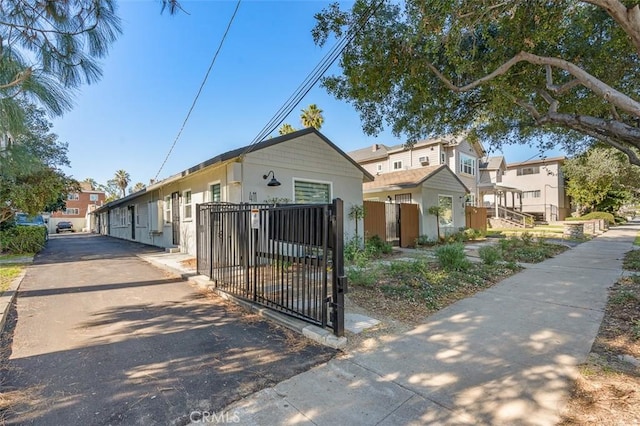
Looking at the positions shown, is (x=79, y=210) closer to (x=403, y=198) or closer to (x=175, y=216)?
(x=175, y=216)

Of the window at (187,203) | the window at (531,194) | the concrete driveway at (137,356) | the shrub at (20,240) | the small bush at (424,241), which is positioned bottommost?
the concrete driveway at (137,356)

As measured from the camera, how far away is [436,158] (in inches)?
906

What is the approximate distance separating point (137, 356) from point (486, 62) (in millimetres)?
8058

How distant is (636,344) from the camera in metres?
3.55

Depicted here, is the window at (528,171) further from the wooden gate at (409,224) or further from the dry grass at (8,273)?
the dry grass at (8,273)

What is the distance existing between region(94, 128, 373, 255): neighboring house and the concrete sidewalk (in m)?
5.88

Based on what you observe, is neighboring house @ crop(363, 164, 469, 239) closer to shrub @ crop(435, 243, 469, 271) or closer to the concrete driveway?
shrub @ crop(435, 243, 469, 271)

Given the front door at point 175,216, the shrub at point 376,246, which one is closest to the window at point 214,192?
the front door at point 175,216

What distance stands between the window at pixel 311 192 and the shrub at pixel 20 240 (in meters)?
11.2

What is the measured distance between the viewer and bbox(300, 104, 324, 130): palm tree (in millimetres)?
24500

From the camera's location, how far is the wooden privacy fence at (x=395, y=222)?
12562 mm

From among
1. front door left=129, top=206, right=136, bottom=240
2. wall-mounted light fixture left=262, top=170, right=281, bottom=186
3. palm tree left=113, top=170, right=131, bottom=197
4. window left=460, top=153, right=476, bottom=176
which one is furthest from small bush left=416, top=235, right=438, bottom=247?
palm tree left=113, top=170, right=131, bottom=197

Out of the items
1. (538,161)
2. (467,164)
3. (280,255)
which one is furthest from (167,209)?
(538,161)

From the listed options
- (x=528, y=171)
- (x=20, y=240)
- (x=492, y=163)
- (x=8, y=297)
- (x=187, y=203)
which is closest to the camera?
(x=8, y=297)
